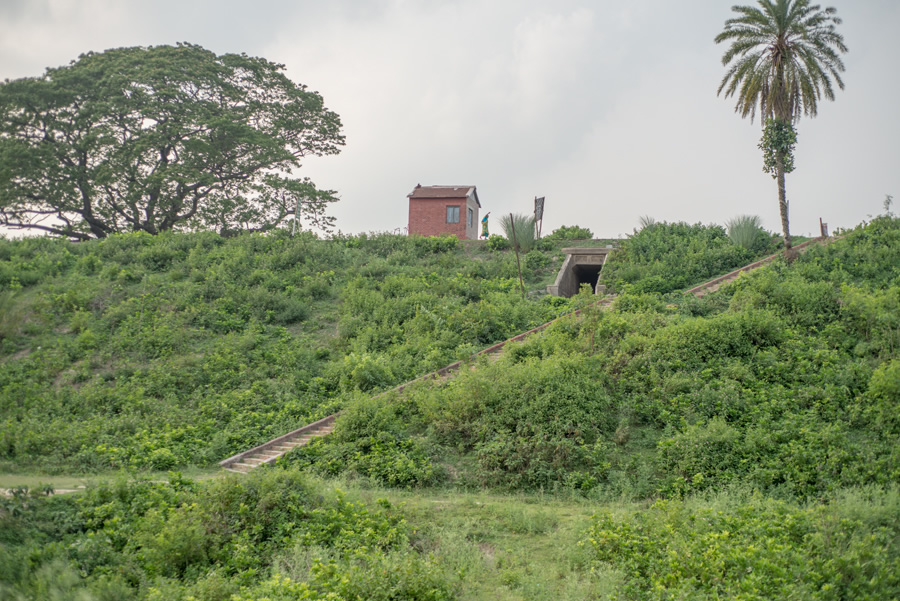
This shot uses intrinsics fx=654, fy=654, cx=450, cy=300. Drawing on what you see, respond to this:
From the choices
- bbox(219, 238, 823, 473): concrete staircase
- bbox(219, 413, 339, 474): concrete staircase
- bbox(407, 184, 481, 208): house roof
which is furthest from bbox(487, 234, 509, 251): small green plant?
bbox(219, 413, 339, 474): concrete staircase

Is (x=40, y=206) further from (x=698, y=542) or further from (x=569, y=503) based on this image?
(x=698, y=542)

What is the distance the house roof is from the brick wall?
203 mm

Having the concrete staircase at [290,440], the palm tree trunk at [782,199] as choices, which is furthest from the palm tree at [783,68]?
the concrete staircase at [290,440]

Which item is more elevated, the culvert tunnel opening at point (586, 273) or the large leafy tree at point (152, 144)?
the large leafy tree at point (152, 144)

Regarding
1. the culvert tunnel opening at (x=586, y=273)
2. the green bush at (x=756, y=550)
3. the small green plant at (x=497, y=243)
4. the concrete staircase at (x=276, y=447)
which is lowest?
the green bush at (x=756, y=550)

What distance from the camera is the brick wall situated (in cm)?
3281

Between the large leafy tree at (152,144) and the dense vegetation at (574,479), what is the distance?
10586 millimetres

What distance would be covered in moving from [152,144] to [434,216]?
1318 cm

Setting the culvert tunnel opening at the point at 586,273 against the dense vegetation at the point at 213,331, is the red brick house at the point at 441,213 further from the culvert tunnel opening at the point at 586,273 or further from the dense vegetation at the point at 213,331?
the culvert tunnel opening at the point at 586,273

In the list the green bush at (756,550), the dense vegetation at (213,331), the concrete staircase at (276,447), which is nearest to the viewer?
the green bush at (756,550)

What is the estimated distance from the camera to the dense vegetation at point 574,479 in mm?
6758

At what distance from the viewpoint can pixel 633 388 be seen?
12852mm

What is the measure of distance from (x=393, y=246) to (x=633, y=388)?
49.4 ft

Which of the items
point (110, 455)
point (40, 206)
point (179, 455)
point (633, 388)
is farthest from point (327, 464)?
point (40, 206)
